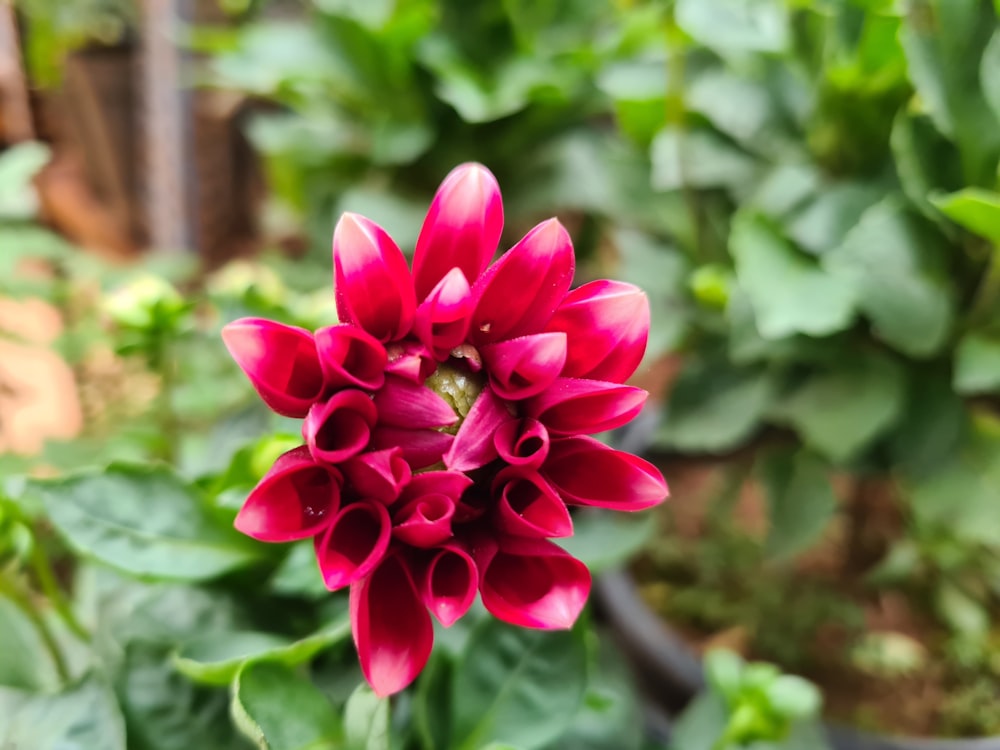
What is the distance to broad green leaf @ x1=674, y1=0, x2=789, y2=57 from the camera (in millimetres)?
559

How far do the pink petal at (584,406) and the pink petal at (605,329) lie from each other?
16 mm

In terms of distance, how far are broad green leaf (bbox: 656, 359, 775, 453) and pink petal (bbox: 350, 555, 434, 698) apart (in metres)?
0.40

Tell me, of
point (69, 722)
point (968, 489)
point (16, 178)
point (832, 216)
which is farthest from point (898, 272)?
point (16, 178)

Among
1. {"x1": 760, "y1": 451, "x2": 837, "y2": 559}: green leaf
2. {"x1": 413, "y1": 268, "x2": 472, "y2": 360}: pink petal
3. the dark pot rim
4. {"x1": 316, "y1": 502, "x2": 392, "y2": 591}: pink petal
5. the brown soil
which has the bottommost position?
the brown soil

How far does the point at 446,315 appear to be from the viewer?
28 cm

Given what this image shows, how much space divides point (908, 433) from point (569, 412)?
432 mm

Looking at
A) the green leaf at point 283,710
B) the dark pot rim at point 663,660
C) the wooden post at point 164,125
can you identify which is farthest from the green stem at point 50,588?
the wooden post at point 164,125

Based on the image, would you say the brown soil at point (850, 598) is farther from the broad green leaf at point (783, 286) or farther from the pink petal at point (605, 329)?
the pink petal at point (605, 329)

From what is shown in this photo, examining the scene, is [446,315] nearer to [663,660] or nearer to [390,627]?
[390,627]

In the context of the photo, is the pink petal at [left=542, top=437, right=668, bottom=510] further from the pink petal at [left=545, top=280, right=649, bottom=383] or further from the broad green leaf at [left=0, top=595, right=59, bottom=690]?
the broad green leaf at [left=0, top=595, right=59, bottom=690]

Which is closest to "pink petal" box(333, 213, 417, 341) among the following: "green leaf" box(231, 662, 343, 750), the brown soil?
"green leaf" box(231, 662, 343, 750)

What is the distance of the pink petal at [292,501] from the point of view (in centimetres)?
26

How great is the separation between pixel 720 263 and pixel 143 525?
49cm

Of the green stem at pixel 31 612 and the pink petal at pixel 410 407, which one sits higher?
the pink petal at pixel 410 407
